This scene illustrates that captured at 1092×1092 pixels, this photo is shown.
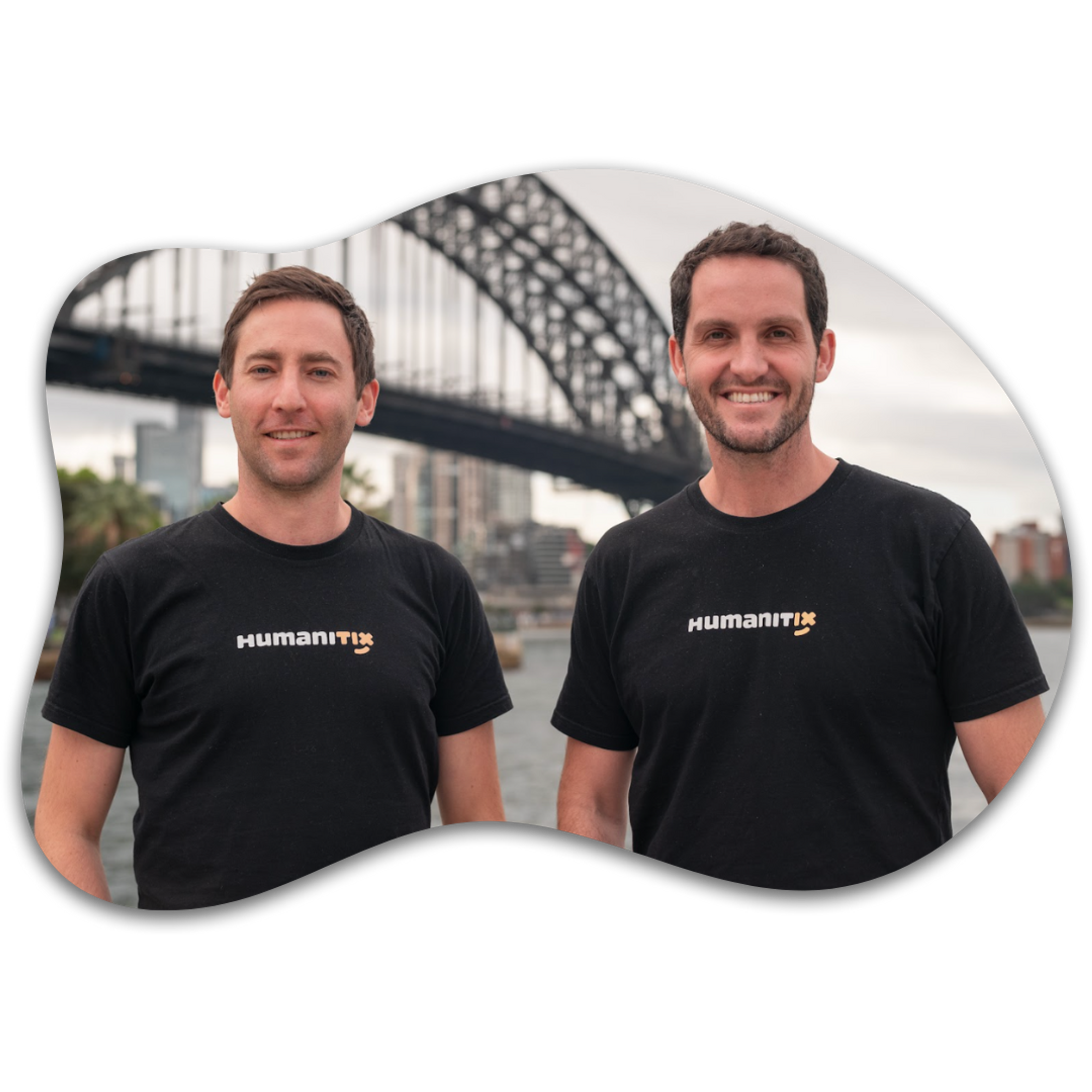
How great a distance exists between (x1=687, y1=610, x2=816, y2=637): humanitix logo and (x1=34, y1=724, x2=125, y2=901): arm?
1.60m

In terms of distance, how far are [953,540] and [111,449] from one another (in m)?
2.35

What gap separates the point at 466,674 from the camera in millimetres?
3455

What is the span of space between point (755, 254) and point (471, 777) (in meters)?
1.57

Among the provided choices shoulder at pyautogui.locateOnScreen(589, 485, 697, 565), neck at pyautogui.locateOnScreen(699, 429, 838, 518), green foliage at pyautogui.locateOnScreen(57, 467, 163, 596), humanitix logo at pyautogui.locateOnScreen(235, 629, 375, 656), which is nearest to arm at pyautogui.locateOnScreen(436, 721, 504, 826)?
humanitix logo at pyautogui.locateOnScreen(235, 629, 375, 656)

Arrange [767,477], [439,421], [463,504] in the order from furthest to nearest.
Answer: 1. [439,421]
2. [463,504]
3. [767,477]

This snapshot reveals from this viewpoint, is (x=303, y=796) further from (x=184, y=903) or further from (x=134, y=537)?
(x=134, y=537)

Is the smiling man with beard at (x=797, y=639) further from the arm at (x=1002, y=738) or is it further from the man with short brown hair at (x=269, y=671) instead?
the man with short brown hair at (x=269, y=671)

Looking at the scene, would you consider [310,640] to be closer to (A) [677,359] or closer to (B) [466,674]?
(B) [466,674]

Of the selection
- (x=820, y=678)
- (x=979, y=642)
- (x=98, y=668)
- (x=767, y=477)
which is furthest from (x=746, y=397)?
(x=98, y=668)

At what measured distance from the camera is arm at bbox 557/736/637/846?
135 inches

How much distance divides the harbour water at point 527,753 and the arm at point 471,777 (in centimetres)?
4

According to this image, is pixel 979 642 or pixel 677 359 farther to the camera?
pixel 677 359

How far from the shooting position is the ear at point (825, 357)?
3.30 meters

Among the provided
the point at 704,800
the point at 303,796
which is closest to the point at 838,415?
the point at 704,800
